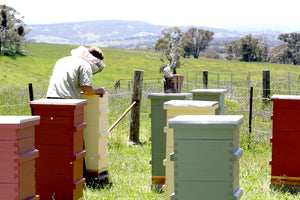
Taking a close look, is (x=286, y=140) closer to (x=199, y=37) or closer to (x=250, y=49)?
(x=250, y=49)

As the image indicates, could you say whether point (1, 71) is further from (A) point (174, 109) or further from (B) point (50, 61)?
(A) point (174, 109)

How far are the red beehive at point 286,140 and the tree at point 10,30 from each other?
67.0 meters

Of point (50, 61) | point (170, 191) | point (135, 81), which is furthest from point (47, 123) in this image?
point (50, 61)

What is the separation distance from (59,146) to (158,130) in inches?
64.2

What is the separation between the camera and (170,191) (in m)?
5.77

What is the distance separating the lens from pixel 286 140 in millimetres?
6879

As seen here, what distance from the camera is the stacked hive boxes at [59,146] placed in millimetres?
5594

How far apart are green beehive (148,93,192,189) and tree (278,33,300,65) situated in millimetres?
111720

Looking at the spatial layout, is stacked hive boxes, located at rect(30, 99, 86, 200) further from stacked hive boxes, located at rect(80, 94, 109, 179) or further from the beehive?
stacked hive boxes, located at rect(80, 94, 109, 179)

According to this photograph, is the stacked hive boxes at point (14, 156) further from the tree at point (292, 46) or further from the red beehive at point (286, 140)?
the tree at point (292, 46)

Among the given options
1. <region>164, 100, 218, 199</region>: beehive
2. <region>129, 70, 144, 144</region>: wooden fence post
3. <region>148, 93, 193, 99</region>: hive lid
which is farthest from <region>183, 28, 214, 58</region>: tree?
<region>164, 100, 218, 199</region>: beehive

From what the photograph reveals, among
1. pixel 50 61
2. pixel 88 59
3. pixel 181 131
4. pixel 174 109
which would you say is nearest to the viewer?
pixel 181 131

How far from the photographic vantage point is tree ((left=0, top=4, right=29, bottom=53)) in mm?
69750

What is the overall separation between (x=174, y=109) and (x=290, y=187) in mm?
2613
